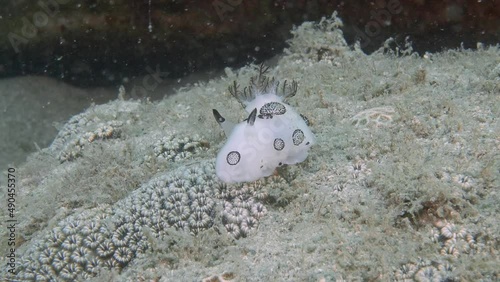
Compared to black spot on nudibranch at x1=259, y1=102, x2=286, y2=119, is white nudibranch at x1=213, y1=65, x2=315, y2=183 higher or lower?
lower

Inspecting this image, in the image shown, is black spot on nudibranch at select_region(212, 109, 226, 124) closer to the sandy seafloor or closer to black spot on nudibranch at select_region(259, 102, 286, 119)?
black spot on nudibranch at select_region(259, 102, 286, 119)

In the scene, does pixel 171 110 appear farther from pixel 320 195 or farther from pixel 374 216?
pixel 374 216

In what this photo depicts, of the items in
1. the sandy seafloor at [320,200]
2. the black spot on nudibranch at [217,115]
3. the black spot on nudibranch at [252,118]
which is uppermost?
the black spot on nudibranch at [217,115]

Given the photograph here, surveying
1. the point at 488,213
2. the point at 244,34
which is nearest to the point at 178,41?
the point at 244,34

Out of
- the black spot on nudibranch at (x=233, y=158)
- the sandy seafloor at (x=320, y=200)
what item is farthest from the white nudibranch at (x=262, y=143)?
the sandy seafloor at (x=320, y=200)

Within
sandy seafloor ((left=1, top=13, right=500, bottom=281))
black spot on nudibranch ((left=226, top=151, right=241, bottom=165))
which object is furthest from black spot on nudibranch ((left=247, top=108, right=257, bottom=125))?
sandy seafloor ((left=1, top=13, right=500, bottom=281))

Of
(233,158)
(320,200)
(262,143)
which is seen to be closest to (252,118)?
(262,143)

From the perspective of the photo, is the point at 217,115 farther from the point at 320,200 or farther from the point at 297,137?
the point at 320,200

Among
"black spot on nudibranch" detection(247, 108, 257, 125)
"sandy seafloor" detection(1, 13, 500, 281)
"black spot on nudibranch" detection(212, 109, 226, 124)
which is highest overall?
"black spot on nudibranch" detection(212, 109, 226, 124)

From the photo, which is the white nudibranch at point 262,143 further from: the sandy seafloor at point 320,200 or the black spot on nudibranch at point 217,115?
the sandy seafloor at point 320,200
